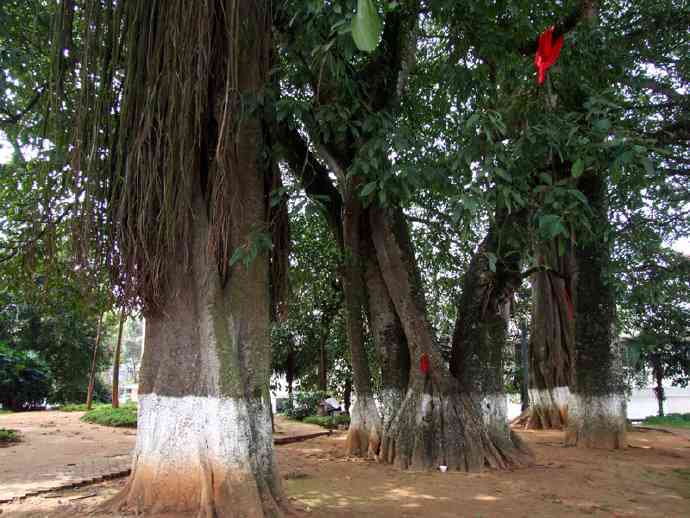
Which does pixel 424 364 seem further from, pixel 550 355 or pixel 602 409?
pixel 550 355

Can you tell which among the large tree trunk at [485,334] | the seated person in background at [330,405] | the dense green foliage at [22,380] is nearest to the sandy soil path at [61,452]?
the seated person in background at [330,405]

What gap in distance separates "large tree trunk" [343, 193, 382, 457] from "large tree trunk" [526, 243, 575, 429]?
18.5ft

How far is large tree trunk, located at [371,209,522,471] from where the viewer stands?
6938mm

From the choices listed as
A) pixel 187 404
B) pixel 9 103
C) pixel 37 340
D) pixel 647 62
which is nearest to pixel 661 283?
pixel 647 62

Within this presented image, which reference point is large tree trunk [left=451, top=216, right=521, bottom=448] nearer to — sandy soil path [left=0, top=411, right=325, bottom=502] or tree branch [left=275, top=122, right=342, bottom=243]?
tree branch [left=275, top=122, right=342, bottom=243]

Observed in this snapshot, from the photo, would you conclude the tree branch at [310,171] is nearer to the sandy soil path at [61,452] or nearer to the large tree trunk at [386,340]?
the large tree trunk at [386,340]

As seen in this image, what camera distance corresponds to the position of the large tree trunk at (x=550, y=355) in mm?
12492

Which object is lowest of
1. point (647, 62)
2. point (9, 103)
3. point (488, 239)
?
point (488, 239)

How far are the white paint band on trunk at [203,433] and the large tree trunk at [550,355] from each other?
9.22m

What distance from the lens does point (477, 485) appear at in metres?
6.14

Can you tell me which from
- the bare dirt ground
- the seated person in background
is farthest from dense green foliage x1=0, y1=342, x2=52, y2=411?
the bare dirt ground

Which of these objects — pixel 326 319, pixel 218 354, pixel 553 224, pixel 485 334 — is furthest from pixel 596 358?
pixel 218 354

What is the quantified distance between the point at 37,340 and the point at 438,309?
14500 millimetres

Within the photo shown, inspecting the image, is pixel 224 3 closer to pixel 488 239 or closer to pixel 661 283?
pixel 488 239
